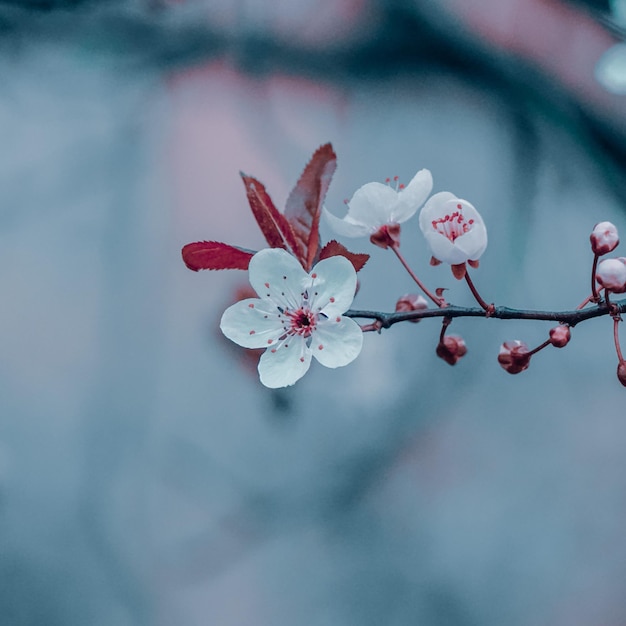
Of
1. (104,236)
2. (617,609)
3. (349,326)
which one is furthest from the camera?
(104,236)

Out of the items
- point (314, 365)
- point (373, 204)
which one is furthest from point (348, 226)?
point (314, 365)

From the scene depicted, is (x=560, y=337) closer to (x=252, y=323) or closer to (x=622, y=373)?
(x=622, y=373)

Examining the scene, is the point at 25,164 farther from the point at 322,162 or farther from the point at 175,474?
the point at 322,162

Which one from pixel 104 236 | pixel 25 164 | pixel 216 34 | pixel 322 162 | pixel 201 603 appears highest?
pixel 216 34

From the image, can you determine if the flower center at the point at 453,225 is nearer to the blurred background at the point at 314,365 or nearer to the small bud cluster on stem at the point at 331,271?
the small bud cluster on stem at the point at 331,271

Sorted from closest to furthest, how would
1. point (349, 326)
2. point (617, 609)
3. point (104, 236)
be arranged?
point (349, 326) → point (617, 609) → point (104, 236)

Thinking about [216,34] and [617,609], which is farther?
[216,34]

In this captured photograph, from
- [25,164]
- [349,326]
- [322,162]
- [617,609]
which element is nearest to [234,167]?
[25,164]

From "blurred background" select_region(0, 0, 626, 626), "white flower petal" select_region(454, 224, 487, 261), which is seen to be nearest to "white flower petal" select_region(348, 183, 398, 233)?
"white flower petal" select_region(454, 224, 487, 261)

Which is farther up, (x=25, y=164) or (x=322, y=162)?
(x=25, y=164)
